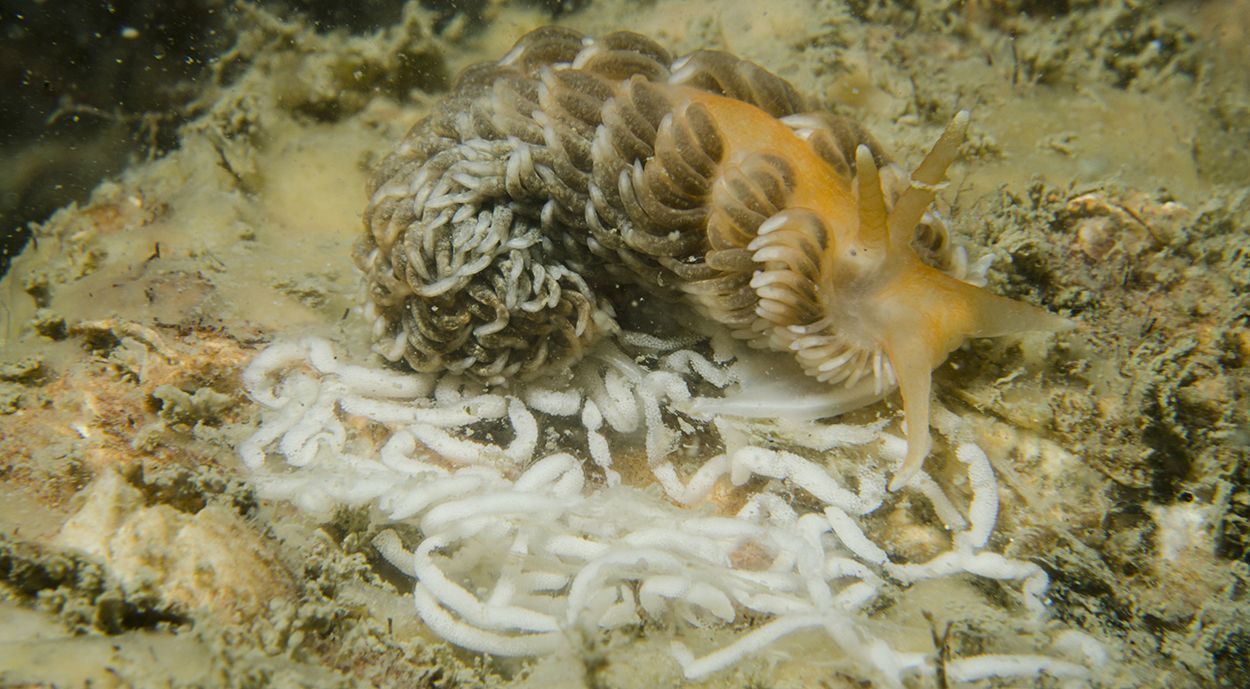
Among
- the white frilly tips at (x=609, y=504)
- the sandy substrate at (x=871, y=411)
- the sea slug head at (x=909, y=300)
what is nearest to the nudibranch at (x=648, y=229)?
the sea slug head at (x=909, y=300)

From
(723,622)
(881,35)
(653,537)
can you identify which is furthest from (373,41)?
(723,622)

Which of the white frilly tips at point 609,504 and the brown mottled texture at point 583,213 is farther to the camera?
the brown mottled texture at point 583,213

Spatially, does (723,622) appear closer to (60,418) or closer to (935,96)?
(60,418)

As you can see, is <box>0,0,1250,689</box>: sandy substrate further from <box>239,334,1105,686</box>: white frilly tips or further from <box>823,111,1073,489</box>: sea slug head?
<box>823,111,1073,489</box>: sea slug head

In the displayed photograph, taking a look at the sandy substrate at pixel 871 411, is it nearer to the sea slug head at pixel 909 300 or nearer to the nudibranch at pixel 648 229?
the sea slug head at pixel 909 300

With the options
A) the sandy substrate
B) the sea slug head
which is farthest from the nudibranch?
the sandy substrate

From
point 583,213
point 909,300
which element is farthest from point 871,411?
point 583,213

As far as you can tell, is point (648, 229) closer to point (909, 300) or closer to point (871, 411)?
point (909, 300)

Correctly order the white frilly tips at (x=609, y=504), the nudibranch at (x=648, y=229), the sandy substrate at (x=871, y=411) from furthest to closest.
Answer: the nudibranch at (x=648, y=229) < the white frilly tips at (x=609, y=504) < the sandy substrate at (x=871, y=411)
